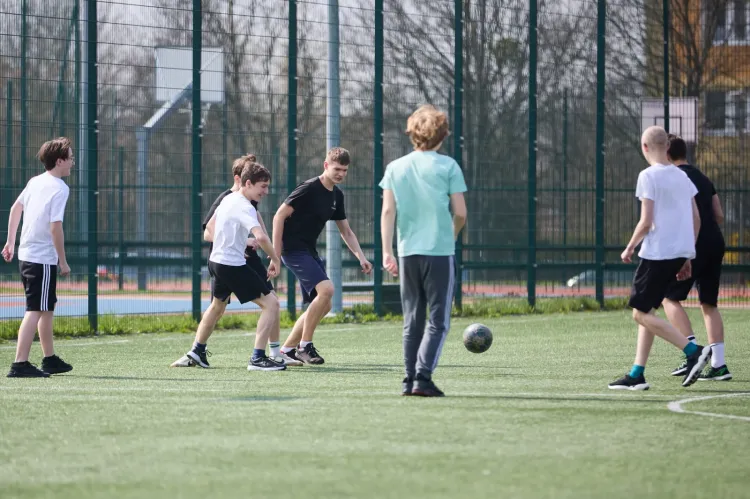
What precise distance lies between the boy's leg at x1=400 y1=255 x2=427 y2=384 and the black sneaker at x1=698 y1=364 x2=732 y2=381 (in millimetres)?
2457

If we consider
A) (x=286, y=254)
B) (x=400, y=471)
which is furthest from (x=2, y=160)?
Result: (x=400, y=471)

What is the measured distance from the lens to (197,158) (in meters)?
14.9

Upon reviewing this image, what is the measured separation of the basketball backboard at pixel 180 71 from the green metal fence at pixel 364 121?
0.11 feet

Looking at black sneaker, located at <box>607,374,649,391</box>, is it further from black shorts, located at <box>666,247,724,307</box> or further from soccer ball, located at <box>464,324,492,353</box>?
soccer ball, located at <box>464,324,492,353</box>

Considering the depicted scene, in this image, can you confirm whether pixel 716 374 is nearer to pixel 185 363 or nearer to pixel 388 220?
pixel 388 220

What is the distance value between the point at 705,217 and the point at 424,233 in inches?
107

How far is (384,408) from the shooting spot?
23.0 ft

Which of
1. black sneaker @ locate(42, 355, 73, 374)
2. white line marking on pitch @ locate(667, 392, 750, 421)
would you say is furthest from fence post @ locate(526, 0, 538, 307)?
white line marking on pitch @ locate(667, 392, 750, 421)

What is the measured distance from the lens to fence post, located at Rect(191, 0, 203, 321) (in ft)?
48.0

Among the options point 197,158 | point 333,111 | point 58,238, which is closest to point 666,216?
point 58,238

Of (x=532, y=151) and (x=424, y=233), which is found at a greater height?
(x=532, y=151)

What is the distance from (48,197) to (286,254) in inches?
85.9

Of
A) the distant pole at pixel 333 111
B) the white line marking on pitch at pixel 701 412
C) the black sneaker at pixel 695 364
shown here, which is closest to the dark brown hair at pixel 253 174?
the black sneaker at pixel 695 364

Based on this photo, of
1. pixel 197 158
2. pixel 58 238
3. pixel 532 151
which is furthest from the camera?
pixel 532 151
